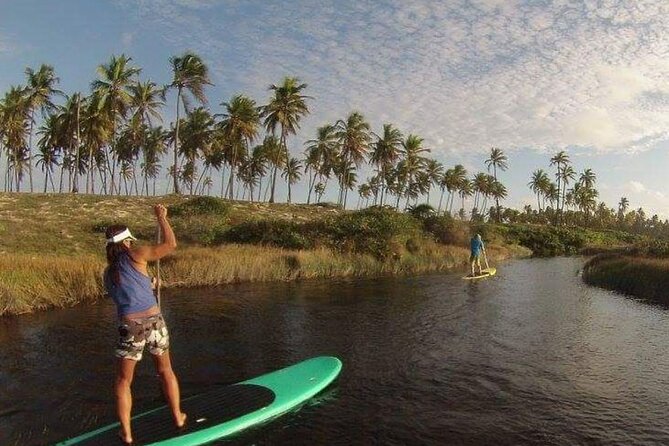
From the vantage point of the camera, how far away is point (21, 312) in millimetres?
15852

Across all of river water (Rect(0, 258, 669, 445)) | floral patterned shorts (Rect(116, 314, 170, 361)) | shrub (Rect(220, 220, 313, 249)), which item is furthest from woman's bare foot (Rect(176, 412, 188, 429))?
shrub (Rect(220, 220, 313, 249))

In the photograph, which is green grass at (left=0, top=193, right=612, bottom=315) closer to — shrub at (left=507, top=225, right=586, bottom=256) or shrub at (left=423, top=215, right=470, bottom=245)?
shrub at (left=423, top=215, right=470, bottom=245)

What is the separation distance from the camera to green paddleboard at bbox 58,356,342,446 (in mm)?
6758

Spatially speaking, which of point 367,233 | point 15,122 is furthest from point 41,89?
point 367,233

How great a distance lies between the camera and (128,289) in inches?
247

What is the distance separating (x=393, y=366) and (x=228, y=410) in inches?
182

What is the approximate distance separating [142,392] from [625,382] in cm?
962

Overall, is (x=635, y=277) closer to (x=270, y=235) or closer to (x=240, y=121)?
(x=270, y=235)

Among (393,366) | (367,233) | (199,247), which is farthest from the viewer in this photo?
(367,233)

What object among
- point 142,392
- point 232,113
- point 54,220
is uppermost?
point 232,113

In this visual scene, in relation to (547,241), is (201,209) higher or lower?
higher

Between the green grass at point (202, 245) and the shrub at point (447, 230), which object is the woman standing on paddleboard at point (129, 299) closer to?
the green grass at point (202, 245)

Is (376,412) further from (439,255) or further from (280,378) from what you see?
(439,255)

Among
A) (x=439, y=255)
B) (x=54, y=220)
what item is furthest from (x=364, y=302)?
(x=54, y=220)
